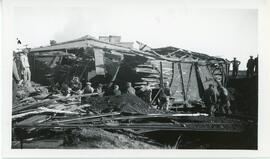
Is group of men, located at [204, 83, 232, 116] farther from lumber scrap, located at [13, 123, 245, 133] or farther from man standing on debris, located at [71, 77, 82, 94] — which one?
man standing on debris, located at [71, 77, 82, 94]

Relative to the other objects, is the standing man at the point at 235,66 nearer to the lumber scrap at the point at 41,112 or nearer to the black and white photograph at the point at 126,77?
the black and white photograph at the point at 126,77

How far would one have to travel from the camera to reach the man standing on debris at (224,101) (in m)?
1.08

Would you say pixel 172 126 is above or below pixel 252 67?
below

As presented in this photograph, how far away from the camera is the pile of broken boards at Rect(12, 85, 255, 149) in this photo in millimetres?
1067

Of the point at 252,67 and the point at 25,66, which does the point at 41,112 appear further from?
the point at 252,67

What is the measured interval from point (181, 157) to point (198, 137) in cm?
8

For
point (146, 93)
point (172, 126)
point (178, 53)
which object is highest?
point (178, 53)

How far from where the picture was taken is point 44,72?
1.08 m

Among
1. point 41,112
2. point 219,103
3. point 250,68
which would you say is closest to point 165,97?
point 219,103

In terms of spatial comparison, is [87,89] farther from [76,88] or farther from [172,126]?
[172,126]

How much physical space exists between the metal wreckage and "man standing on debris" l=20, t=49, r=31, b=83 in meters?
0.01

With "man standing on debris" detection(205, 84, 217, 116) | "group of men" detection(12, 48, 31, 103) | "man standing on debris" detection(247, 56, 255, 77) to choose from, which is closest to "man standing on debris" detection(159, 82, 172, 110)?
"man standing on debris" detection(205, 84, 217, 116)

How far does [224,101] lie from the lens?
108 cm

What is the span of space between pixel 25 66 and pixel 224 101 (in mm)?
618
